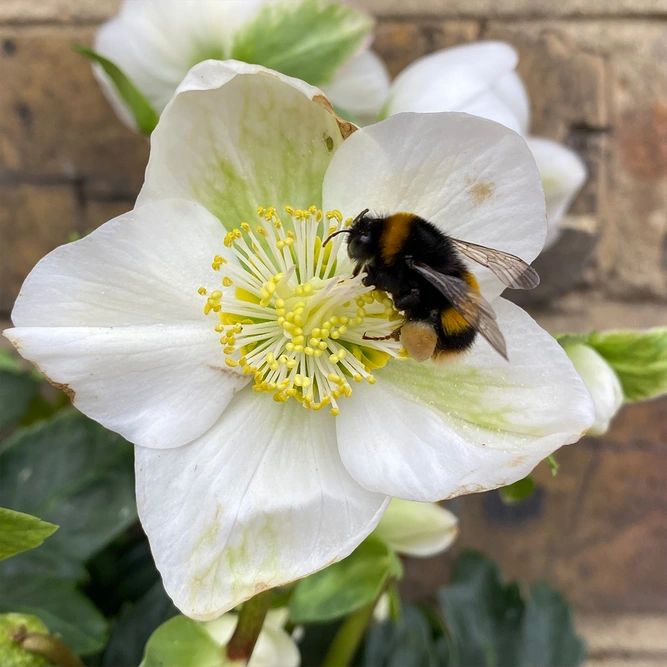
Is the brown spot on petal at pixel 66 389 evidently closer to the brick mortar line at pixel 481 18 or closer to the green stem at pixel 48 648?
the green stem at pixel 48 648

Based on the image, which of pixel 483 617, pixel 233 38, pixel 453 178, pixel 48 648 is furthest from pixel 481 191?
pixel 483 617

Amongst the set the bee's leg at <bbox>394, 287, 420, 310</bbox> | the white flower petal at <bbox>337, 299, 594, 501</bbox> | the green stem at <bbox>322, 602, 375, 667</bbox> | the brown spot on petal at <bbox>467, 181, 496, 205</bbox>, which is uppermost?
the brown spot on petal at <bbox>467, 181, 496, 205</bbox>

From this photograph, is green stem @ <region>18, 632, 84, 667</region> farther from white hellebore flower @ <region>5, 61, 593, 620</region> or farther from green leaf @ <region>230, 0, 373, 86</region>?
green leaf @ <region>230, 0, 373, 86</region>

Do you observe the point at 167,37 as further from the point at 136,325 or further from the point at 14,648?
the point at 14,648

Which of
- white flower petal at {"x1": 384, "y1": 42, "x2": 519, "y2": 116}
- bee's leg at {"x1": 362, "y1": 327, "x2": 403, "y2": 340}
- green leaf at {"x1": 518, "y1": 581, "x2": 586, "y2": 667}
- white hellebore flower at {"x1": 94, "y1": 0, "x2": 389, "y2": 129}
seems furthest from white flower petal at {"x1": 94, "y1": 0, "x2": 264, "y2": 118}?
green leaf at {"x1": 518, "y1": 581, "x2": 586, "y2": 667}

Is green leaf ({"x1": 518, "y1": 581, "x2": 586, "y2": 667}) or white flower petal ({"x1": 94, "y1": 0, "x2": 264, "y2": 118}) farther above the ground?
white flower petal ({"x1": 94, "y1": 0, "x2": 264, "y2": 118})

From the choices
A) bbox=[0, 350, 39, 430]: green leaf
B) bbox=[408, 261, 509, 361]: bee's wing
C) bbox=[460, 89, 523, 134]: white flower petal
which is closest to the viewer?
bbox=[408, 261, 509, 361]: bee's wing

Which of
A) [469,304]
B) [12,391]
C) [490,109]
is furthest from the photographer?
[12,391]
